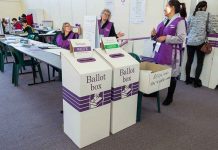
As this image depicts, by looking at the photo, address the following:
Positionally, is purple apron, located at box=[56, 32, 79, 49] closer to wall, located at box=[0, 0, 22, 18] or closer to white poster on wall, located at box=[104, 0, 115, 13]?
white poster on wall, located at box=[104, 0, 115, 13]

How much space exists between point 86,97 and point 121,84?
45cm

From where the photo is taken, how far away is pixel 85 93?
6.19 ft

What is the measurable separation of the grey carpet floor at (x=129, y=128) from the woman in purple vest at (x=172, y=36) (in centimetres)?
56

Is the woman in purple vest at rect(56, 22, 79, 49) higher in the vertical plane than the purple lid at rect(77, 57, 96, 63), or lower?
higher

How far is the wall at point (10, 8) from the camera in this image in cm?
974

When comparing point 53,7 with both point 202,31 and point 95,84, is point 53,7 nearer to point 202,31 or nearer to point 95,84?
point 202,31

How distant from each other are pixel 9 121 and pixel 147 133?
1.69m

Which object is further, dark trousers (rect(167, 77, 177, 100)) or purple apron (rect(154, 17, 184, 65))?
dark trousers (rect(167, 77, 177, 100))

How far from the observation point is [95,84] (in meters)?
1.95

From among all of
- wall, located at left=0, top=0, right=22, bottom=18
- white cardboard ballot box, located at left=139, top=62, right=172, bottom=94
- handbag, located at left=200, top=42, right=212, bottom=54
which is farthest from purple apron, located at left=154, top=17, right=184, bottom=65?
wall, located at left=0, top=0, right=22, bottom=18

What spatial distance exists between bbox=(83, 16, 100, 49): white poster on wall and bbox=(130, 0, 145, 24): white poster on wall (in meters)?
0.94

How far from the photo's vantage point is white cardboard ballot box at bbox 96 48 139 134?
84.7 inches

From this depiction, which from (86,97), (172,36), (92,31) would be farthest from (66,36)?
(86,97)

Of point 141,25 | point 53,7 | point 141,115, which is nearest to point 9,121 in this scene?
point 141,115
